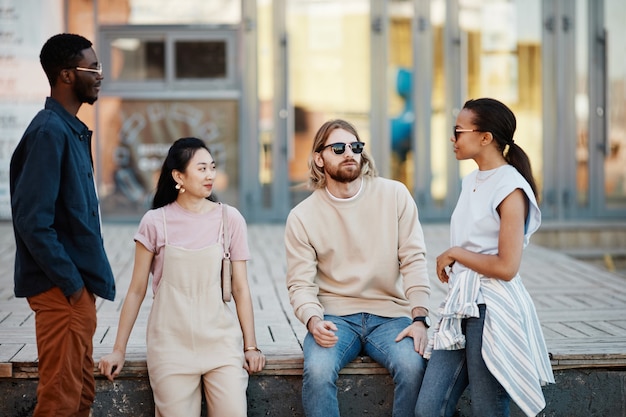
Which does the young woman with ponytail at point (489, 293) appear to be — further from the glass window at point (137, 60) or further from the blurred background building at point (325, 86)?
the glass window at point (137, 60)

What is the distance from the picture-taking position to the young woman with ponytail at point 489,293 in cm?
365

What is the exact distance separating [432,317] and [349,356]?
1316 millimetres

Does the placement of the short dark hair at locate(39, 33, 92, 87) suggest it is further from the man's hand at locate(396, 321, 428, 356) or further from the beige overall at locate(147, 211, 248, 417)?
the man's hand at locate(396, 321, 428, 356)

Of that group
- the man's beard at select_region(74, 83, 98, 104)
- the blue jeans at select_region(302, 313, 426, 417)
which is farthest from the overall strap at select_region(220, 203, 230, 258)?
the man's beard at select_region(74, 83, 98, 104)

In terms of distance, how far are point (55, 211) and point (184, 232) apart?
66 cm

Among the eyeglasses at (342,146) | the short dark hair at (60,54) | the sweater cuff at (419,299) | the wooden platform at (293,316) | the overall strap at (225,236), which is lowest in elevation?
the wooden platform at (293,316)

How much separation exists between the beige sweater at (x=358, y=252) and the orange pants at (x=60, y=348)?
96 cm

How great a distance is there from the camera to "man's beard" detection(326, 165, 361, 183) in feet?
13.7

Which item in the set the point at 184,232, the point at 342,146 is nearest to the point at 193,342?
the point at 184,232

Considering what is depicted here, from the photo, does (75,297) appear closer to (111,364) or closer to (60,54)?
(111,364)

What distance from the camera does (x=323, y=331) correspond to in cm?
399

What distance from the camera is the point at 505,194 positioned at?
144 inches

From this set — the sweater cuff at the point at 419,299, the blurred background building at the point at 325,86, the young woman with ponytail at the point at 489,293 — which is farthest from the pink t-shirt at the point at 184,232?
the blurred background building at the point at 325,86

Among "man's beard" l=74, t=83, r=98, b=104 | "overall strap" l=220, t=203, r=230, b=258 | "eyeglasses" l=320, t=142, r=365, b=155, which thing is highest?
"man's beard" l=74, t=83, r=98, b=104
